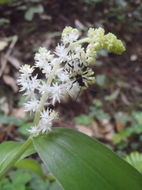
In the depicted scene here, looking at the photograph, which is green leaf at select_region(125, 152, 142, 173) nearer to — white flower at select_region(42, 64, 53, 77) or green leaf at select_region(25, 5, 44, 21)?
white flower at select_region(42, 64, 53, 77)

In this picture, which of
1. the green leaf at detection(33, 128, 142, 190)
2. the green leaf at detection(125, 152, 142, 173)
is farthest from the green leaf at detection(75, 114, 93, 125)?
the green leaf at detection(33, 128, 142, 190)

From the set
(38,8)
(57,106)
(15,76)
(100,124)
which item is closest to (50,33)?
(38,8)

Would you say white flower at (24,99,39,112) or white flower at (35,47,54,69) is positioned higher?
white flower at (35,47,54,69)

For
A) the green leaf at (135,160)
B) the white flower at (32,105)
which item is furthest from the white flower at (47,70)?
the green leaf at (135,160)

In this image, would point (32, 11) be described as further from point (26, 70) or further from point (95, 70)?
point (26, 70)

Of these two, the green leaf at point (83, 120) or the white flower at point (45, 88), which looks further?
the green leaf at point (83, 120)

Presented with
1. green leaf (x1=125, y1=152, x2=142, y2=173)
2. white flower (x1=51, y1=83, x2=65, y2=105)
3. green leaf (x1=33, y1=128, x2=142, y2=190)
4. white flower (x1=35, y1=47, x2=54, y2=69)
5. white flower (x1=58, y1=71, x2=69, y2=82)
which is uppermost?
white flower (x1=35, y1=47, x2=54, y2=69)

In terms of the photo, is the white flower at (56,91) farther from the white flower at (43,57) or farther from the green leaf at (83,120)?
the green leaf at (83,120)
